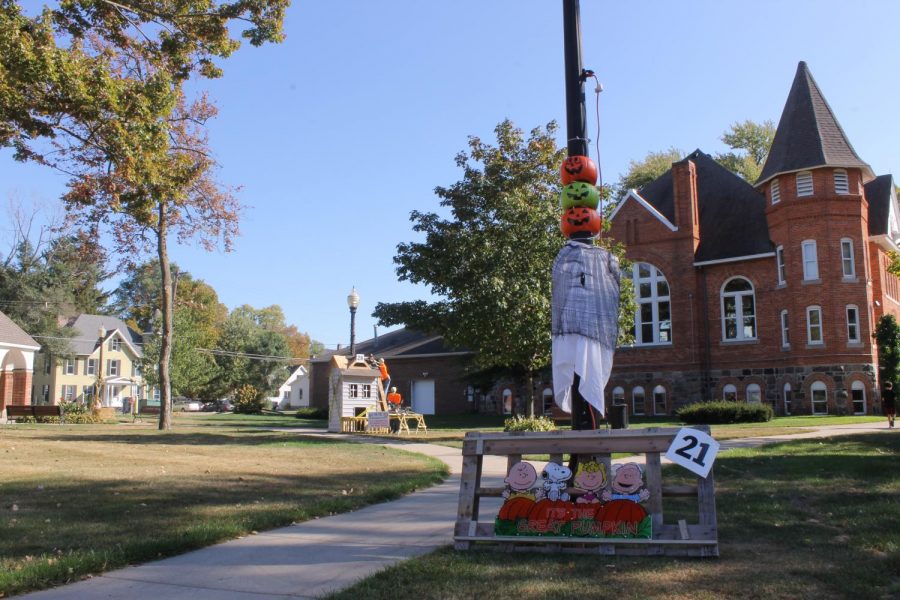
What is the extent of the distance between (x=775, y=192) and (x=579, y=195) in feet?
89.9

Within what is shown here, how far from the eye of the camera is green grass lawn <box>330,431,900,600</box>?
15.8 feet

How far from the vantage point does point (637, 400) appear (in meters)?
34.8

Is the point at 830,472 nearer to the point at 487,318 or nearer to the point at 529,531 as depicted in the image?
the point at 529,531

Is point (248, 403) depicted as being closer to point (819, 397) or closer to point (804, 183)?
point (819, 397)

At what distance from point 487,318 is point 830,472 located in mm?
11514

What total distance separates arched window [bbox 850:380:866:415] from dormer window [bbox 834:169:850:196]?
7641 mm

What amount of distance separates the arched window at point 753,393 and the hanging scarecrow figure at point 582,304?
27.3 meters

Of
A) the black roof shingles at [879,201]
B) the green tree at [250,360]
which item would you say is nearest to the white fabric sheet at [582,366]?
the black roof shingles at [879,201]

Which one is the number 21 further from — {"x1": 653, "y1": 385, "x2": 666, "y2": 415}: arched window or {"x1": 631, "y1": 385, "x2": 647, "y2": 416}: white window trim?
{"x1": 631, "y1": 385, "x2": 647, "y2": 416}: white window trim

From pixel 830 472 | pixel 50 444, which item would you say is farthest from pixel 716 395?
pixel 50 444

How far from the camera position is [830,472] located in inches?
410

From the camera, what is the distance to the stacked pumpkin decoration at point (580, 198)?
752 cm

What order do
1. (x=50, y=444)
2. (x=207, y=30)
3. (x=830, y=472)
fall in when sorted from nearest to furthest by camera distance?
1. (x=830, y=472)
2. (x=207, y=30)
3. (x=50, y=444)

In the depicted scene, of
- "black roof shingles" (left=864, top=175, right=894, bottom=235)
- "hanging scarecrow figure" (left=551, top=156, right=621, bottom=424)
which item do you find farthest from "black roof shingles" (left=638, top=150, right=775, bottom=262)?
"hanging scarecrow figure" (left=551, top=156, right=621, bottom=424)
